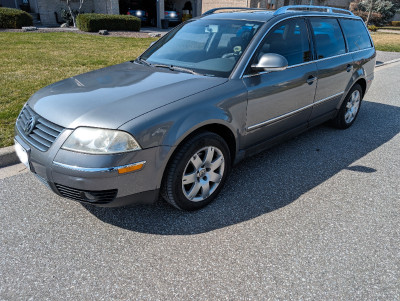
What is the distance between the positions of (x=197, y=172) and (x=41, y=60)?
297 inches

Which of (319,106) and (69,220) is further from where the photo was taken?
(319,106)

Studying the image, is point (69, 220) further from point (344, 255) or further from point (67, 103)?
point (344, 255)

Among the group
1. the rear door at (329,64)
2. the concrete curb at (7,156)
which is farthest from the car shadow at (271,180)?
the concrete curb at (7,156)

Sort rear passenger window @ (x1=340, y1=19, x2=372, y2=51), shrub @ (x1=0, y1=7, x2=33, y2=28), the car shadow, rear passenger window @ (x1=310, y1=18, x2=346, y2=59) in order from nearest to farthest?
1. the car shadow
2. rear passenger window @ (x1=310, y1=18, x2=346, y2=59)
3. rear passenger window @ (x1=340, y1=19, x2=372, y2=51)
4. shrub @ (x1=0, y1=7, x2=33, y2=28)

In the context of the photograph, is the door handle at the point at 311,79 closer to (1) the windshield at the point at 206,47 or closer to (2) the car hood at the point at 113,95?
(1) the windshield at the point at 206,47

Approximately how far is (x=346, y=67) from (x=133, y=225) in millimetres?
3584

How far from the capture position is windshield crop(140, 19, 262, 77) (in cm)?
322

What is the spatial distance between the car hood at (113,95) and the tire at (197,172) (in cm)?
43

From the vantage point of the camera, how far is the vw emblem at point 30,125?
2654 mm

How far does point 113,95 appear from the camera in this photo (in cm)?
271

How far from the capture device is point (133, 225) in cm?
278

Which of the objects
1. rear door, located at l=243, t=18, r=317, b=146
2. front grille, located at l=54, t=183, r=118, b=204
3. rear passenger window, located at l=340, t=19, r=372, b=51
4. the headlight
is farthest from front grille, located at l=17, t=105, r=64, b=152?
rear passenger window, located at l=340, t=19, r=372, b=51

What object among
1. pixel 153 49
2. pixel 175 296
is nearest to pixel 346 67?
pixel 153 49

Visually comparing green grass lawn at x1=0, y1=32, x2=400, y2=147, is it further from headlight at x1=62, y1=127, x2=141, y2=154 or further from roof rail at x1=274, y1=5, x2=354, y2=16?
roof rail at x1=274, y1=5, x2=354, y2=16
